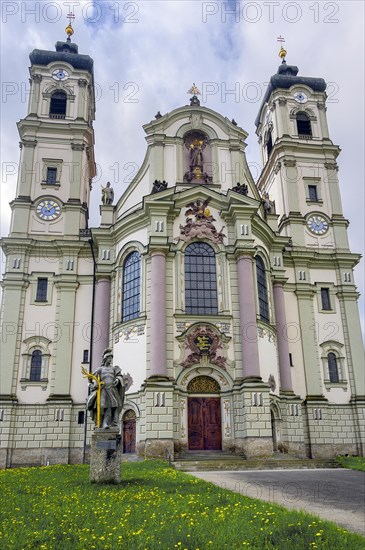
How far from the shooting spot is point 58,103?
3791 cm

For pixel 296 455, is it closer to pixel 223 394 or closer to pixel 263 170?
pixel 223 394

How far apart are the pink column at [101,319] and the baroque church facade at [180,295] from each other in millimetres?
82

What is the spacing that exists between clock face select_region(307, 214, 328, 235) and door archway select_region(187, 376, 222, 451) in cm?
1513

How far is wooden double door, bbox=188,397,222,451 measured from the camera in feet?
85.0

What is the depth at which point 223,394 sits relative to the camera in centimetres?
2669

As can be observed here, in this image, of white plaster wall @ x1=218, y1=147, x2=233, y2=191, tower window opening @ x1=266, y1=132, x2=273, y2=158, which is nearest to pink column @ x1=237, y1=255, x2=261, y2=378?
white plaster wall @ x1=218, y1=147, x2=233, y2=191

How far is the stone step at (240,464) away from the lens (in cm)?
2223

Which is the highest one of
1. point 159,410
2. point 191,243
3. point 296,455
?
point 191,243

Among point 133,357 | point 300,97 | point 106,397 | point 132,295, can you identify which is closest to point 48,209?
point 132,295

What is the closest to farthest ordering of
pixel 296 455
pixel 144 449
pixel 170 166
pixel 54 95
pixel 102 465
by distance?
pixel 102 465 → pixel 144 449 → pixel 296 455 → pixel 170 166 → pixel 54 95

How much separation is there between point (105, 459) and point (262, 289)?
1904 centimetres

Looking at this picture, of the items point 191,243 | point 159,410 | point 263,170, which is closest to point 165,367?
point 159,410

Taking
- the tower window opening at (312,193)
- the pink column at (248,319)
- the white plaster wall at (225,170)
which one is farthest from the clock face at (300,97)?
the pink column at (248,319)

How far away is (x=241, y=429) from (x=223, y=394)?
2031 mm
